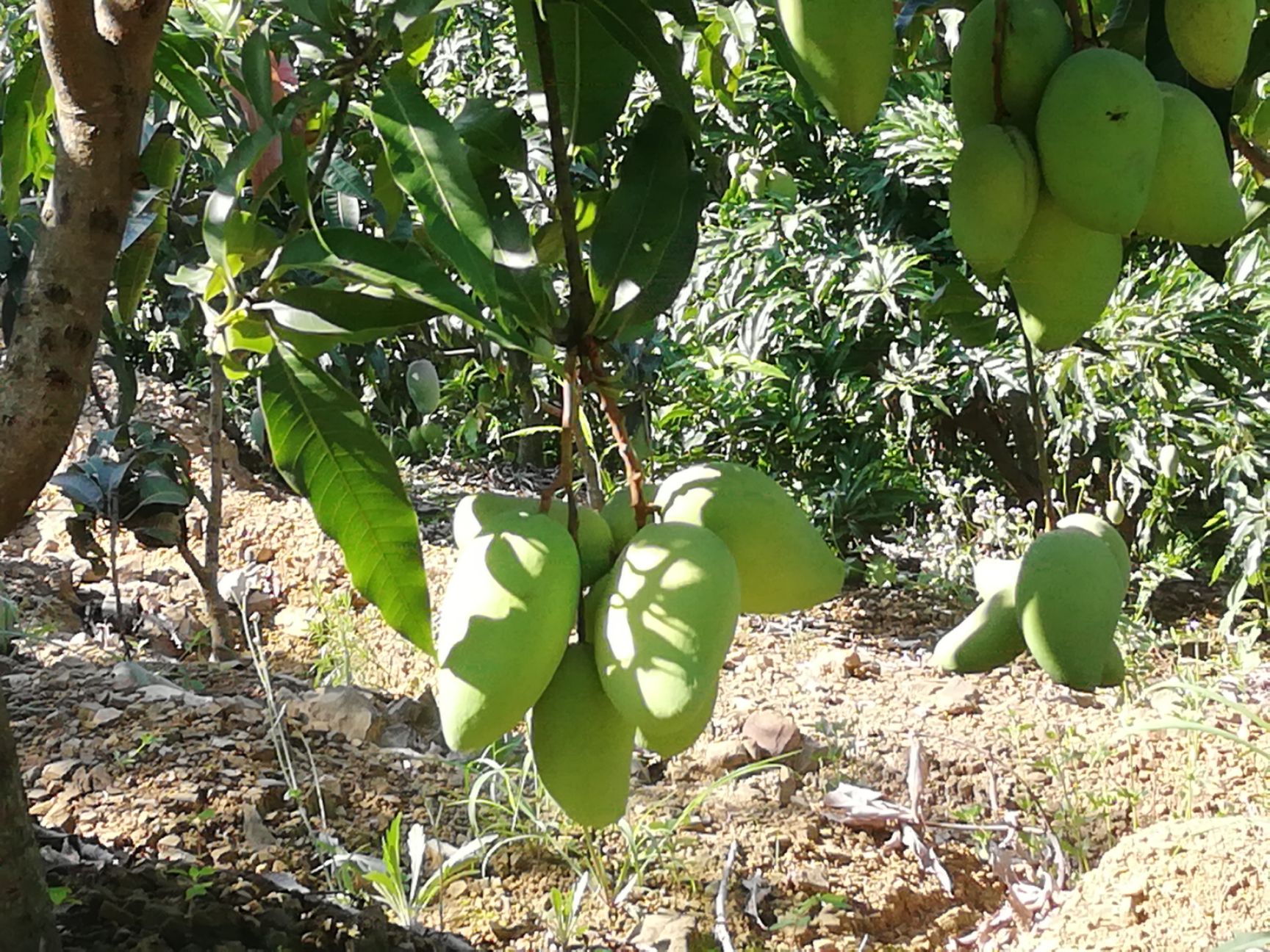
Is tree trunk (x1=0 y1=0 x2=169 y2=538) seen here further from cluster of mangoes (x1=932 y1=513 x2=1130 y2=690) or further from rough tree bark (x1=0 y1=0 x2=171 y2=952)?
cluster of mangoes (x1=932 y1=513 x2=1130 y2=690)

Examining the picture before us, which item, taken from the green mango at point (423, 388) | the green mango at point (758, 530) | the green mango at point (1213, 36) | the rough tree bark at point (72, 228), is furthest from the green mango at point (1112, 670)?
the green mango at point (423, 388)

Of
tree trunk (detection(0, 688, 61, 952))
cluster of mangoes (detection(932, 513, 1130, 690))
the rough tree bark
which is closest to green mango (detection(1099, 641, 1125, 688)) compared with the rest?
cluster of mangoes (detection(932, 513, 1130, 690))

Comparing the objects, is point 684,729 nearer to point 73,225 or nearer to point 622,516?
point 622,516

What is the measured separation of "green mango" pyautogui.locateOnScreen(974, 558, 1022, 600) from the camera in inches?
27.8

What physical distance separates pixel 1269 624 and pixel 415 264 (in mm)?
2716

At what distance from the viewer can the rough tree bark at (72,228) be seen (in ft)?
2.44

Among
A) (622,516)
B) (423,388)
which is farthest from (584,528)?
(423,388)

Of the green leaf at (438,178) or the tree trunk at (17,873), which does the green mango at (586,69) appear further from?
the tree trunk at (17,873)

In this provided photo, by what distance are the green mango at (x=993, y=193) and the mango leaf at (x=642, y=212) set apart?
14 cm

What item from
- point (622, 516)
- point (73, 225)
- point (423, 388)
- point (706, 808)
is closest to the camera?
point (622, 516)

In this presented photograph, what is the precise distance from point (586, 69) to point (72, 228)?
0.37 m

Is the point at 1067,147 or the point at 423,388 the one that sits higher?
the point at 423,388

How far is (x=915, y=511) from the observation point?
3.58 meters

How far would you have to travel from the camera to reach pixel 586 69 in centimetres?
67
